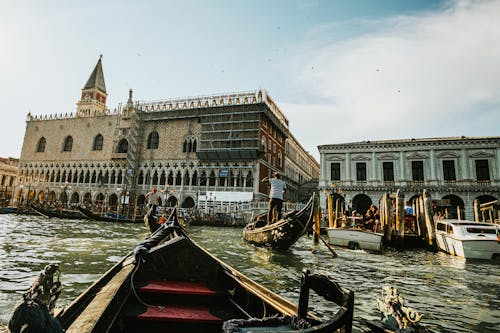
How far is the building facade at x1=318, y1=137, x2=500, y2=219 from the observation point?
22844 mm

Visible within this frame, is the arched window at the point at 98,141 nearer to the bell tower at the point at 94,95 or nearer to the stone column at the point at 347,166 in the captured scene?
the bell tower at the point at 94,95

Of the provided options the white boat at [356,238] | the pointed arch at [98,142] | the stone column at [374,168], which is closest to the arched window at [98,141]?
the pointed arch at [98,142]

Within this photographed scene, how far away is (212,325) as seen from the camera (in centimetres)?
258

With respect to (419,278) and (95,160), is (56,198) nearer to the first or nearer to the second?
(95,160)

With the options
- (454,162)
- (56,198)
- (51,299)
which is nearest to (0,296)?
(51,299)

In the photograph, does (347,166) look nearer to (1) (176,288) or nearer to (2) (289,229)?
(2) (289,229)

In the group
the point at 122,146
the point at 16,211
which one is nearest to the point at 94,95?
the point at 122,146

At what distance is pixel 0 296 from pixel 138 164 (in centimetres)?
3009

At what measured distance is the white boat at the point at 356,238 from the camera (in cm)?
1045

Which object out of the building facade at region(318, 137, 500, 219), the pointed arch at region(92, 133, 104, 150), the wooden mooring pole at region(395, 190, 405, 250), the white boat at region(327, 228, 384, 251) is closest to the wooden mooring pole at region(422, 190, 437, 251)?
the wooden mooring pole at region(395, 190, 405, 250)

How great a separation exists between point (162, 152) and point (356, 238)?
82.8ft

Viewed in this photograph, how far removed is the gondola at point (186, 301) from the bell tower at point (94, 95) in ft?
183

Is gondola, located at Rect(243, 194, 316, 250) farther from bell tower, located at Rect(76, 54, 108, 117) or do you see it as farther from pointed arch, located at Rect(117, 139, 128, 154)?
bell tower, located at Rect(76, 54, 108, 117)

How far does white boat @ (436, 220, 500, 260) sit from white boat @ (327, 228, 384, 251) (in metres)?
2.69
